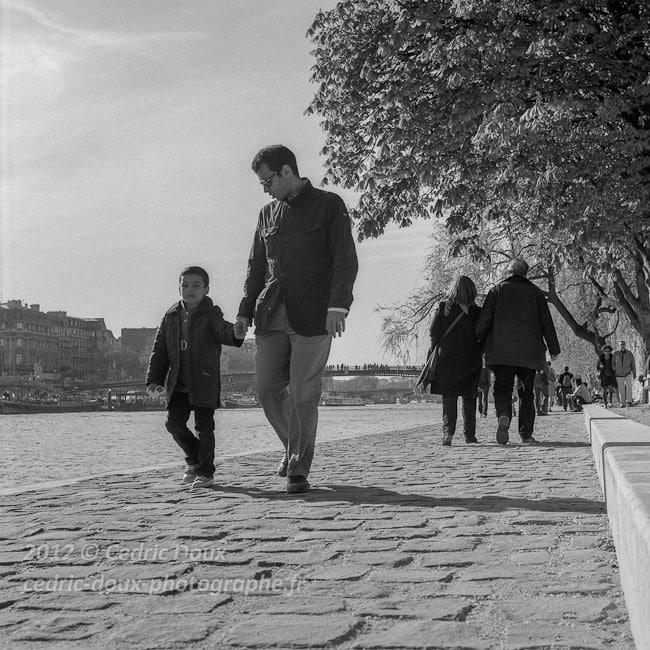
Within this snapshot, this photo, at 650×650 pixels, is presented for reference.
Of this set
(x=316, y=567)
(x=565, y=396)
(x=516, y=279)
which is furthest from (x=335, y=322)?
(x=565, y=396)

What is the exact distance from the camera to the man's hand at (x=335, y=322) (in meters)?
5.78

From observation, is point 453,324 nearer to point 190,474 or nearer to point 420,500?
point 190,474

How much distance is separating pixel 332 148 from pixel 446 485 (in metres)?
10.2

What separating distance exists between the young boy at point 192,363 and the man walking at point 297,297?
30 cm

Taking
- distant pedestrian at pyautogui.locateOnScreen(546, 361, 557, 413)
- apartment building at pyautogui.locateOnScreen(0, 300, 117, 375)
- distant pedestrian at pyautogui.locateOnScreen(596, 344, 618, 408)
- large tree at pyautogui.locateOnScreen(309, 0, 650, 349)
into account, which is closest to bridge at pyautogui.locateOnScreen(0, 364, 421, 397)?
apartment building at pyautogui.locateOnScreen(0, 300, 117, 375)

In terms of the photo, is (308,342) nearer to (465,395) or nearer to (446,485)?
(446,485)

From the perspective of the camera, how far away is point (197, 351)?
6.48 m

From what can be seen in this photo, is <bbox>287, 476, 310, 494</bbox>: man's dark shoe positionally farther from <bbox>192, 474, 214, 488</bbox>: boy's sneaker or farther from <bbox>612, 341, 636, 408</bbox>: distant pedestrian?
<bbox>612, 341, 636, 408</bbox>: distant pedestrian

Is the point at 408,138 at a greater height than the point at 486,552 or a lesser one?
greater

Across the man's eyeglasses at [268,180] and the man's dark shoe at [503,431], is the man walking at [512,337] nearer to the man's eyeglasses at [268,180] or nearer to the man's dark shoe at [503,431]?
the man's dark shoe at [503,431]

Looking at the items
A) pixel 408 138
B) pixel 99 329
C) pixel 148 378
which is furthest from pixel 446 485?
pixel 99 329

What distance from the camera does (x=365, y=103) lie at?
1467 cm

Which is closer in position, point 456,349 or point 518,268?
point 456,349

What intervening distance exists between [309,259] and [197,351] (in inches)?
40.6
